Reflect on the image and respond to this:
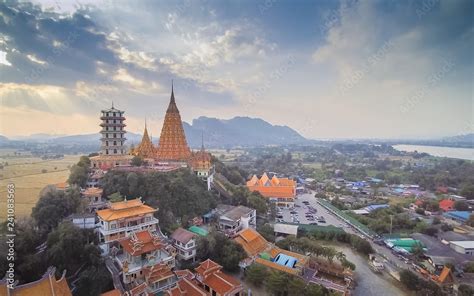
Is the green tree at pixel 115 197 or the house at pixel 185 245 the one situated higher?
the green tree at pixel 115 197

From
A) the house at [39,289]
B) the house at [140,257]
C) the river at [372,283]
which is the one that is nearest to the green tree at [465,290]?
the river at [372,283]

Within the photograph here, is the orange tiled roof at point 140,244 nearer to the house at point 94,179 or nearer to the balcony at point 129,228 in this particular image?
the balcony at point 129,228

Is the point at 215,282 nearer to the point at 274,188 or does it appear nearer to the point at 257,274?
the point at 257,274

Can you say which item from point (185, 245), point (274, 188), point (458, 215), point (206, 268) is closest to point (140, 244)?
point (185, 245)

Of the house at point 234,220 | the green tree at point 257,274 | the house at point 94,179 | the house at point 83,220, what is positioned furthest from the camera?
the house at point 234,220

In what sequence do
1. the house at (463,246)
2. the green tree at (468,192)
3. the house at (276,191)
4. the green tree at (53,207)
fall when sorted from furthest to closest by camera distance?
Answer: the green tree at (468,192) < the house at (276,191) < the house at (463,246) < the green tree at (53,207)

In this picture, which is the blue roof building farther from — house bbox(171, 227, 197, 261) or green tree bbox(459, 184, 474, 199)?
house bbox(171, 227, 197, 261)

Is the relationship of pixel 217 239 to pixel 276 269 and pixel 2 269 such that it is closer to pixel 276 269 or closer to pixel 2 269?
pixel 276 269

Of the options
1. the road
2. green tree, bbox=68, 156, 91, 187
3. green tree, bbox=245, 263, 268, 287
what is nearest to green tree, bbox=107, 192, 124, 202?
green tree, bbox=68, 156, 91, 187
